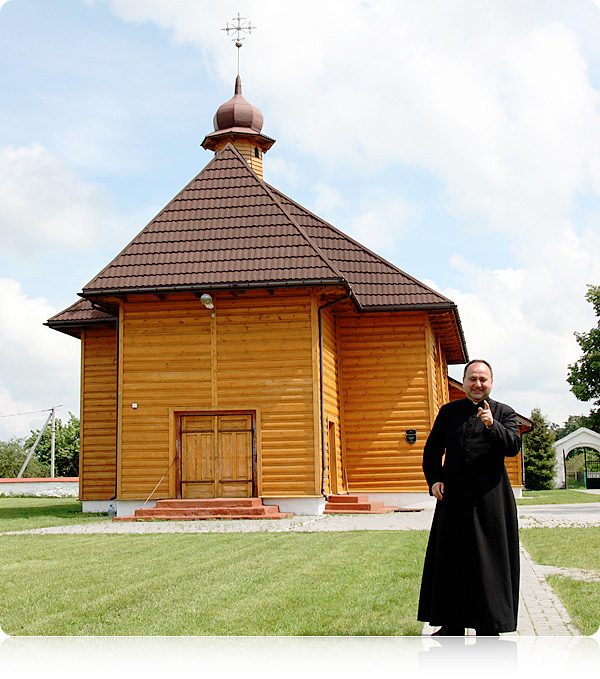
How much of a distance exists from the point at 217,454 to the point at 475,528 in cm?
1330

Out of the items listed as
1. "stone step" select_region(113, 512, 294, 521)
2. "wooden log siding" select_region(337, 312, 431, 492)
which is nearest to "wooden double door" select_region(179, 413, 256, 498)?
"stone step" select_region(113, 512, 294, 521)

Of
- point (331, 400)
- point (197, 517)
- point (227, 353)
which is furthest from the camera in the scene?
point (331, 400)

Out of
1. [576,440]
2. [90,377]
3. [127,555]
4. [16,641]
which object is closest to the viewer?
[16,641]

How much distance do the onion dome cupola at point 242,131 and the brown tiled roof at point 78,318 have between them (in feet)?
26.9

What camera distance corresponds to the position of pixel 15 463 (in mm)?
54750

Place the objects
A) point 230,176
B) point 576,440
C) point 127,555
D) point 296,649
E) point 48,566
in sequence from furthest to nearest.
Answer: point 576,440, point 230,176, point 127,555, point 48,566, point 296,649

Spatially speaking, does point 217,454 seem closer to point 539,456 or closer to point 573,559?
point 573,559

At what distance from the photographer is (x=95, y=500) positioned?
2175 cm

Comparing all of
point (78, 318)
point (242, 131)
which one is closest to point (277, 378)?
point (78, 318)

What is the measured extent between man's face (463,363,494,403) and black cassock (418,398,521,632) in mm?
126

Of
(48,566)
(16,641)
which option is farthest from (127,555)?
(16,641)

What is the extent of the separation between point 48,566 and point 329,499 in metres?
10.00

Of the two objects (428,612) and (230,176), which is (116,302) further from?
(428,612)

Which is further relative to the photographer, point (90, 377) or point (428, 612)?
point (90, 377)
